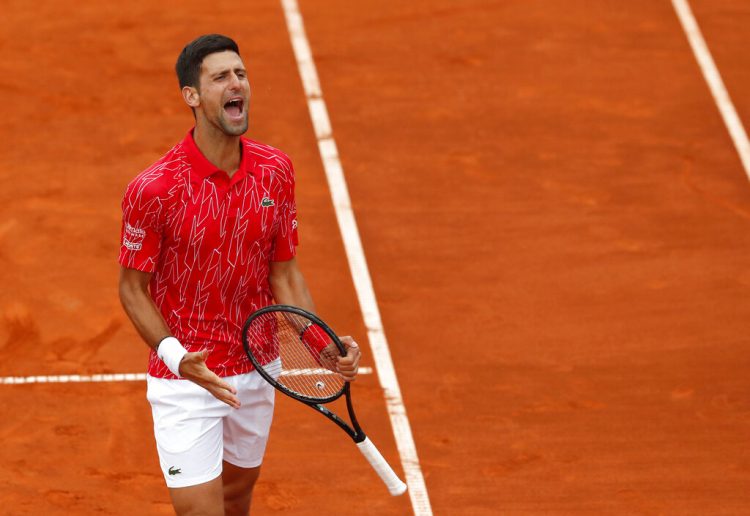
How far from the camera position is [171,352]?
546cm

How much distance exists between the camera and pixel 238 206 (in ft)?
18.3

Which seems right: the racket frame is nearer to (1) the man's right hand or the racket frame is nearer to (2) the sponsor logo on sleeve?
(1) the man's right hand

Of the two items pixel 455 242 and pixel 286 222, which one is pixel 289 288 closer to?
pixel 286 222

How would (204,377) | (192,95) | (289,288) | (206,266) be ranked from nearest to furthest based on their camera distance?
(204,377)
(192,95)
(206,266)
(289,288)

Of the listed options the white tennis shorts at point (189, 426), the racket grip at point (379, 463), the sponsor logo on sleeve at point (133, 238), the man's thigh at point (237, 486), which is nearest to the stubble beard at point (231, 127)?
the sponsor logo on sleeve at point (133, 238)

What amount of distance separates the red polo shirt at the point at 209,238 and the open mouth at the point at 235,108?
204mm

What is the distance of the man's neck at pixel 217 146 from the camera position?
Answer: 5547 millimetres

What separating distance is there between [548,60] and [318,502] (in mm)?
5269

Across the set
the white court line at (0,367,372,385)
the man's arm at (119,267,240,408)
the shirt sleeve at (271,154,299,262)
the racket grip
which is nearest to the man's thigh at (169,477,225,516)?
the man's arm at (119,267,240,408)

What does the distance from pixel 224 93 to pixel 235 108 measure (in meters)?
0.08

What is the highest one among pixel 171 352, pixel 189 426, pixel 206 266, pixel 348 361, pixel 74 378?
pixel 206 266

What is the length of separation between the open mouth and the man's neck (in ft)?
0.31

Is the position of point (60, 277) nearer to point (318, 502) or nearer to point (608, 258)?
point (318, 502)

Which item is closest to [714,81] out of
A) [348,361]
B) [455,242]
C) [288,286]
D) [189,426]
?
[455,242]
